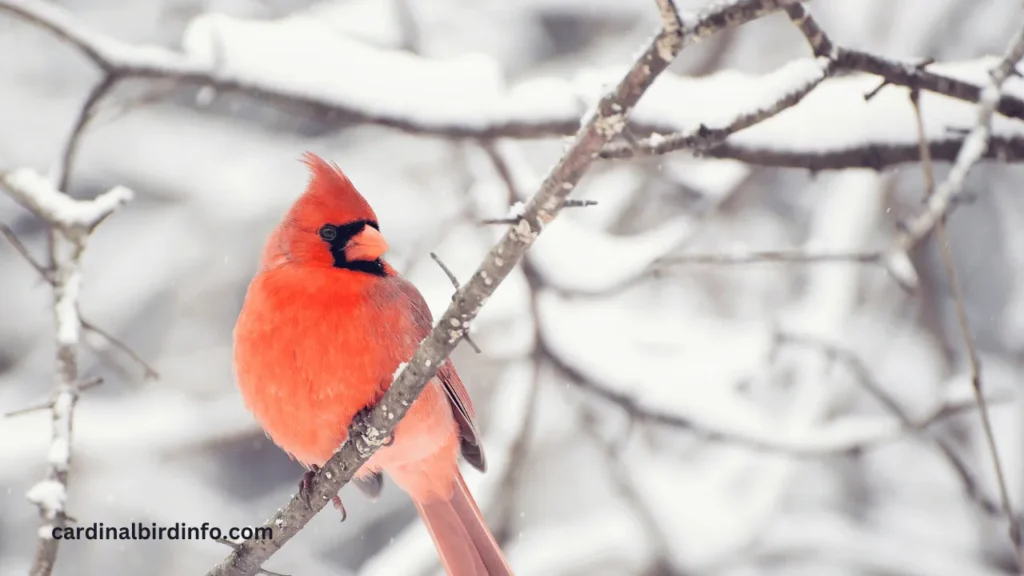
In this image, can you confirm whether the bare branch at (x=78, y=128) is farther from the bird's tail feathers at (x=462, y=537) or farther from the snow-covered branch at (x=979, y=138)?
the snow-covered branch at (x=979, y=138)

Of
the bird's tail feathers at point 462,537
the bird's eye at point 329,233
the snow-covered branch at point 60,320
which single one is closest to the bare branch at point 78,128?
the snow-covered branch at point 60,320

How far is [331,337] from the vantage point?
2.01m

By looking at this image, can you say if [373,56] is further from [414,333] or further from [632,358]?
[632,358]

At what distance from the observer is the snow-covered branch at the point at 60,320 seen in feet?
5.97

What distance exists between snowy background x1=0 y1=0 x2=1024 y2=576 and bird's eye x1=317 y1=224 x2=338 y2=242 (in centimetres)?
79

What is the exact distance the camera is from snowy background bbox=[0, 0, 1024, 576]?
147 inches

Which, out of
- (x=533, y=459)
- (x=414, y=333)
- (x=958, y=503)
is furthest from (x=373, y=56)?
(x=958, y=503)

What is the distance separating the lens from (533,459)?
555 centimetres

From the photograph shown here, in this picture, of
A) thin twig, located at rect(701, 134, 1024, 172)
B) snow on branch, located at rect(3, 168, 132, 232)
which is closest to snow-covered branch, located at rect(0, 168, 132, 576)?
snow on branch, located at rect(3, 168, 132, 232)

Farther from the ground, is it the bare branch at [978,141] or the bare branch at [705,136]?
the bare branch at [978,141]

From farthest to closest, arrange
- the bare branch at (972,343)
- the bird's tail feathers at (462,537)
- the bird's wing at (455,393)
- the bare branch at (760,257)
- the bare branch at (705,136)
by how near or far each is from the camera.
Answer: the bare branch at (760,257), the bird's tail feathers at (462,537), the bird's wing at (455,393), the bare branch at (972,343), the bare branch at (705,136)

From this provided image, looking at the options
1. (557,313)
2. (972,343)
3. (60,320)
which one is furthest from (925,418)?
(60,320)

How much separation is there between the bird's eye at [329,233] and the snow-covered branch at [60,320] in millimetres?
437

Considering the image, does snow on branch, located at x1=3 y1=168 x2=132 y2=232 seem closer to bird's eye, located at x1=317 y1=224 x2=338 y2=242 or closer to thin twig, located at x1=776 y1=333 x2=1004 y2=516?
bird's eye, located at x1=317 y1=224 x2=338 y2=242
